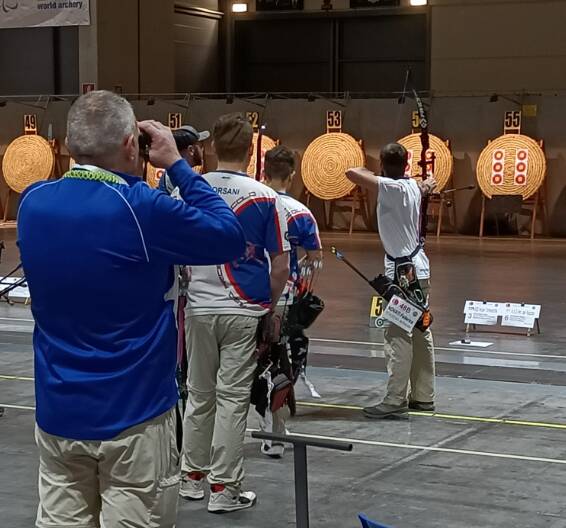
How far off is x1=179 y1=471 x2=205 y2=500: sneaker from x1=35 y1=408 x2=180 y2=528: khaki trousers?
1.93 m

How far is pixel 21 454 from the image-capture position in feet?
17.8

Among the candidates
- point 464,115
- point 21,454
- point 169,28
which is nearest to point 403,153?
point 21,454

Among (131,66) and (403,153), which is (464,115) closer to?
(131,66)

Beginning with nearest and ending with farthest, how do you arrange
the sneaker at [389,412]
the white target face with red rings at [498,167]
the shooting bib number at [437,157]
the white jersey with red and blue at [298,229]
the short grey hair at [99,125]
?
the short grey hair at [99,125] → the white jersey with red and blue at [298,229] → the sneaker at [389,412] → the white target face with red rings at [498,167] → the shooting bib number at [437,157]

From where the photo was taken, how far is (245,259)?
4523mm

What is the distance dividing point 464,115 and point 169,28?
6.59 metres

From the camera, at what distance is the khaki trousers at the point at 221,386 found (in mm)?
4492

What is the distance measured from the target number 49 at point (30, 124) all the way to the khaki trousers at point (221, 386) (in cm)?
Answer: 1698

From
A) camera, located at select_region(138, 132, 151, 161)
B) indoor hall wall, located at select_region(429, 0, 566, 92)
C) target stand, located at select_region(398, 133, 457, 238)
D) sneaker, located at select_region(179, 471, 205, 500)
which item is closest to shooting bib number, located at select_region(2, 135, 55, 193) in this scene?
target stand, located at select_region(398, 133, 457, 238)

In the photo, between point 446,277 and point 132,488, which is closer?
point 132,488

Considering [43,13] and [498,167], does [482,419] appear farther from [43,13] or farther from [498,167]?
[43,13]

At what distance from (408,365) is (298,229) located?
951 millimetres

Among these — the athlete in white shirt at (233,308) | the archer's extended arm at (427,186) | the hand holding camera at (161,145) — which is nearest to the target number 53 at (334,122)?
the archer's extended arm at (427,186)

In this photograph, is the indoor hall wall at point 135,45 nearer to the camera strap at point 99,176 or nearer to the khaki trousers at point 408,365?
the khaki trousers at point 408,365
